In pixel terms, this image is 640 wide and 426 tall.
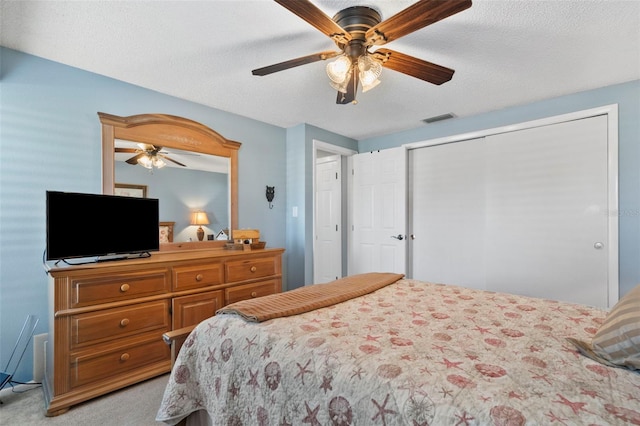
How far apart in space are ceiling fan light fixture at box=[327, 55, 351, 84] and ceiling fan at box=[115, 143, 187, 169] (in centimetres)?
184

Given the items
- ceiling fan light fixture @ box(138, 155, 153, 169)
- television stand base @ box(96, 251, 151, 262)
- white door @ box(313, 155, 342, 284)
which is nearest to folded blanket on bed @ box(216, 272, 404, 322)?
television stand base @ box(96, 251, 151, 262)

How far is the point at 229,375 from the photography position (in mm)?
1279

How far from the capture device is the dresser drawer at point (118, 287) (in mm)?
1966

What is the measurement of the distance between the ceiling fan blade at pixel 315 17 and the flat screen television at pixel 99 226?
1.89 meters

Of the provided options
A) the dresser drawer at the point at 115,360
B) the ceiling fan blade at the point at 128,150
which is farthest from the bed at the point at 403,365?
the ceiling fan blade at the point at 128,150

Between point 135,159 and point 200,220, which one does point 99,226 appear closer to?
point 135,159

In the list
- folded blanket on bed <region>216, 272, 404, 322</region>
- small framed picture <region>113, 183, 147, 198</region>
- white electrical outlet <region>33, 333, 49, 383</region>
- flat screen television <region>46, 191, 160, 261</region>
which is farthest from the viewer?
small framed picture <region>113, 183, 147, 198</region>

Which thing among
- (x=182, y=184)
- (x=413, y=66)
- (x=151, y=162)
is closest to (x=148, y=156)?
(x=151, y=162)

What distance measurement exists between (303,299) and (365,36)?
1489 mm

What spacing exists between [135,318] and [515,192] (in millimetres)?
3745

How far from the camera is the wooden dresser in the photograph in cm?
190

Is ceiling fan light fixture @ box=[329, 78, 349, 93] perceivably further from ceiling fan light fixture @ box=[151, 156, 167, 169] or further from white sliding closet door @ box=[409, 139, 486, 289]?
white sliding closet door @ box=[409, 139, 486, 289]

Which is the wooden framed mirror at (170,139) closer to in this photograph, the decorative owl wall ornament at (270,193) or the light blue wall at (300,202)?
the decorative owl wall ornament at (270,193)

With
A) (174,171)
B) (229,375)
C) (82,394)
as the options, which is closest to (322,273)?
(174,171)
